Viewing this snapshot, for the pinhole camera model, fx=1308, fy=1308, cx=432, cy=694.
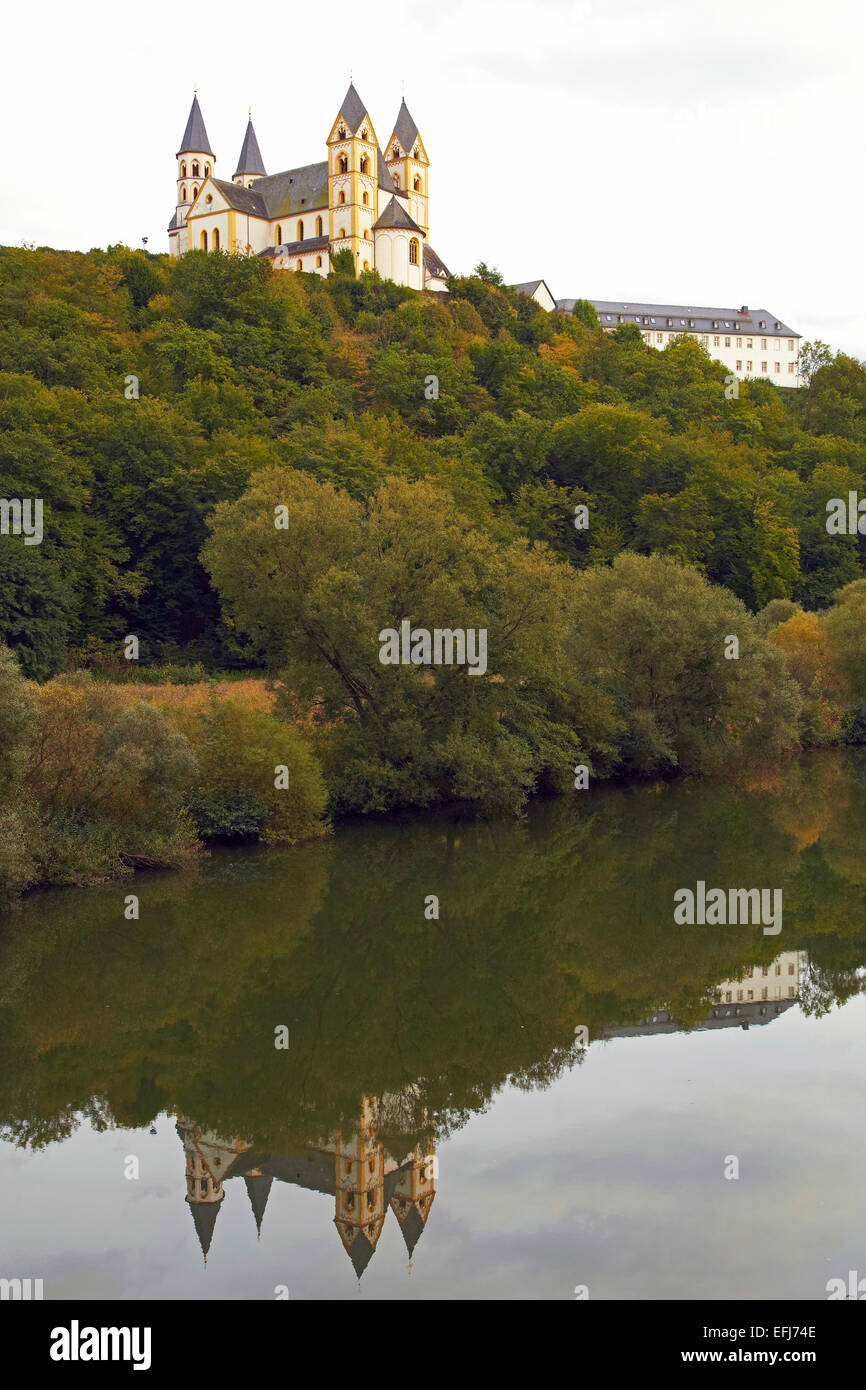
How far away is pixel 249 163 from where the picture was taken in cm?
10112

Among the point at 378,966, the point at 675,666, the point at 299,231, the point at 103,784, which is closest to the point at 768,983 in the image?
the point at 378,966

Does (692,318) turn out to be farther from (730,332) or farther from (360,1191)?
(360,1191)

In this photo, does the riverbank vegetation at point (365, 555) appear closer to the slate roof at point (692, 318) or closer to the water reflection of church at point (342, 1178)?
the water reflection of church at point (342, 1178)

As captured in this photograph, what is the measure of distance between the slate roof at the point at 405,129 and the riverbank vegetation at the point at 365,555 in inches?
654

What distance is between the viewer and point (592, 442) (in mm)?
65688

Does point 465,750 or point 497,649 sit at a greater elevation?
point 497,649

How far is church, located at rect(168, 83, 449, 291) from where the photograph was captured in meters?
88.4

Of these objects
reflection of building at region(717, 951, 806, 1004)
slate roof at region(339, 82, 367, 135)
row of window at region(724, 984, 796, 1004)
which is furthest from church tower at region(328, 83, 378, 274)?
row of window at region(724, 984, 796, 1004)

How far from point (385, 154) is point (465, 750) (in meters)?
81.4

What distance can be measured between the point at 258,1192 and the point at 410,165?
95.7 metres

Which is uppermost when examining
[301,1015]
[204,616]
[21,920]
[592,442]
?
[592,442]
